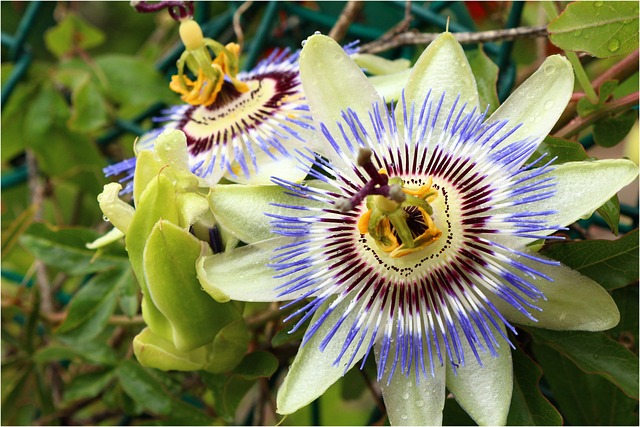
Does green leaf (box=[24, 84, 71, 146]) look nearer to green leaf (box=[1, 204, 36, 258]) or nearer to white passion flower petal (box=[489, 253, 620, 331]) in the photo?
green leaf (box=[1, 204, 36, 258])

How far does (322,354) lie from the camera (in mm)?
952

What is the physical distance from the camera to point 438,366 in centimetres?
94

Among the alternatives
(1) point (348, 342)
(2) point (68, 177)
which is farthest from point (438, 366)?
(2) point (68, 177)

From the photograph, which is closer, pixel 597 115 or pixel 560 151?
pixel 560 151

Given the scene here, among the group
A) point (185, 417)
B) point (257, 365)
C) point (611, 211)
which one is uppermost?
point (611, 211)

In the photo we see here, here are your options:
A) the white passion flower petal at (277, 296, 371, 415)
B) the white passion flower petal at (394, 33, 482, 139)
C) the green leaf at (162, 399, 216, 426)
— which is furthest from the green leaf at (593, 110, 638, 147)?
the green leaf at (162, 399, 216, 426)

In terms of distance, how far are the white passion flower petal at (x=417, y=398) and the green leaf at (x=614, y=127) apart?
0.45 m

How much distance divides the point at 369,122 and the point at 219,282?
286 mm

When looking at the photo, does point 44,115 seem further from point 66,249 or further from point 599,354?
point 599,354

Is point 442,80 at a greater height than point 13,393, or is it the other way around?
point 442,80

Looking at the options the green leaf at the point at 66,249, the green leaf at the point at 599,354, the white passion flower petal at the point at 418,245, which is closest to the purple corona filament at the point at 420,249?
the white passion flower petal at the point at 418,245

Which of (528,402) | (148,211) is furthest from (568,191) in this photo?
(148,211)

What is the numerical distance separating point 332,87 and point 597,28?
1.11 ft

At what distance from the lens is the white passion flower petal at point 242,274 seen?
3.18ft
